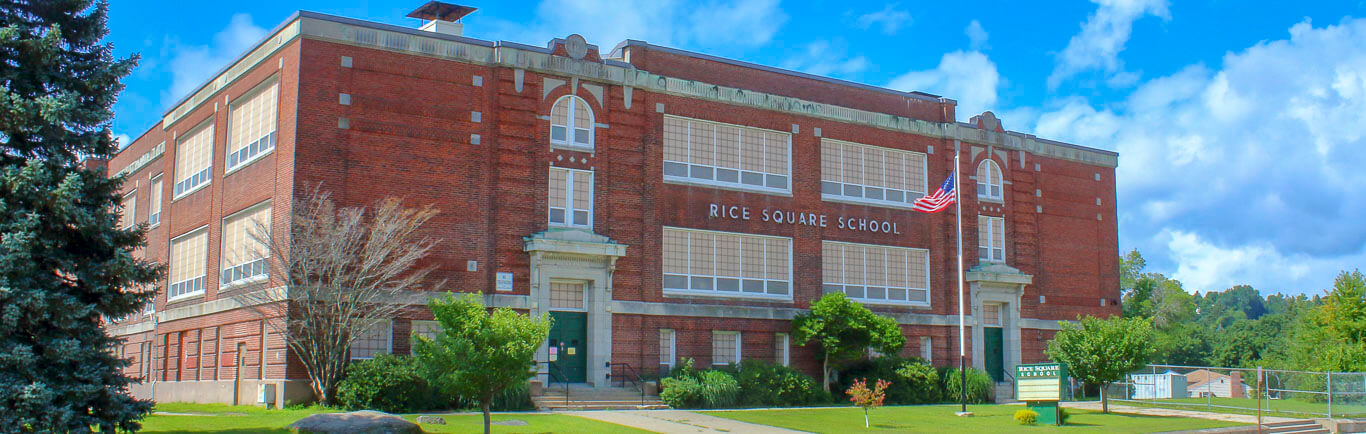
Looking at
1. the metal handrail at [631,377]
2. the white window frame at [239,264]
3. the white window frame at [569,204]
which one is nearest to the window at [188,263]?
the white window frame at [239,264]

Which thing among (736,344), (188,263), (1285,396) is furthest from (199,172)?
(1285,396)

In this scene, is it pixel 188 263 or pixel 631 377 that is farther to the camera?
pixel 188 263

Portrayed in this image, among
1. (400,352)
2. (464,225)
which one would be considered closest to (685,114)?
(464,225)

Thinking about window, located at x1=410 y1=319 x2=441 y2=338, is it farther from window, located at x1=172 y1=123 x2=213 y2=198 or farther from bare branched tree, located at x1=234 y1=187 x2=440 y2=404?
window, located at x1=172 y1=123 x2=213 y2=198

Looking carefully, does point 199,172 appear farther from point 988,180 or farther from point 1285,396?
point 1285,396

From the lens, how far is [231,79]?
3578 centimetres

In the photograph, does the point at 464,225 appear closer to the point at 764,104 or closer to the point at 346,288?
the point at 346,288

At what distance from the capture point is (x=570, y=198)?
3491 cm

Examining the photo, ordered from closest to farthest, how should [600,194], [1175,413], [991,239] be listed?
[600,194]
[1175,413]
[991,239]

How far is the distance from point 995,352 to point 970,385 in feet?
16.6

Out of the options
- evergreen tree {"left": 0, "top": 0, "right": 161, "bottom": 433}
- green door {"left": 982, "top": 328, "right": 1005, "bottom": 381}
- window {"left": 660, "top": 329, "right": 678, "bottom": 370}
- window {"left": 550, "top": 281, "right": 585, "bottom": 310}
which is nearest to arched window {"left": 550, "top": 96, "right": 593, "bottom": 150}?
window {"left": 550, "top": 281, "right": 585, "bottom": 310}

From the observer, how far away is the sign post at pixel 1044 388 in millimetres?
30531

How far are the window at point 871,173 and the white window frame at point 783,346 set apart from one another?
5337 millimetres

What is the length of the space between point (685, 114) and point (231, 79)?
14382mm
